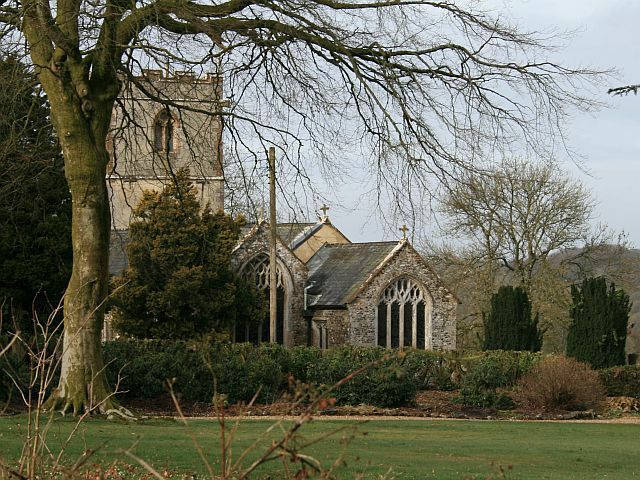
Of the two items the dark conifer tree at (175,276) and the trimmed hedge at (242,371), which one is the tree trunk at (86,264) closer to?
the trimmed hedge at (242,371)

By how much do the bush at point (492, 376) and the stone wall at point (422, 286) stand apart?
38.0ft

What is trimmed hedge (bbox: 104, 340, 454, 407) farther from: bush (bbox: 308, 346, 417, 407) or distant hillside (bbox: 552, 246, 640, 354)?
distant hillside (bbox: 552, 246, 640, 354)

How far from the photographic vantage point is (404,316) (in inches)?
1638

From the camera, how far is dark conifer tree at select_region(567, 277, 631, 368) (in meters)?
30.0

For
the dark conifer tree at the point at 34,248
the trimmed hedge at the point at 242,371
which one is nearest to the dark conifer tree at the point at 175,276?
the dark conifer tree at the point at 34,248

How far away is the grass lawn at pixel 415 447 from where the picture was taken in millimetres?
11117

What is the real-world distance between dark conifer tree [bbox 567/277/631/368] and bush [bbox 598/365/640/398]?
7.85 ft

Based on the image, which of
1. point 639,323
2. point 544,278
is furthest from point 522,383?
point 639,323

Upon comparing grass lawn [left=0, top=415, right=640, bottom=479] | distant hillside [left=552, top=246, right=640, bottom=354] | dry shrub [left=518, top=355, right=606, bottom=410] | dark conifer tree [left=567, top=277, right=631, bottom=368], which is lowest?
grass lawn [left=0, top=415, right=640, bottom=479]

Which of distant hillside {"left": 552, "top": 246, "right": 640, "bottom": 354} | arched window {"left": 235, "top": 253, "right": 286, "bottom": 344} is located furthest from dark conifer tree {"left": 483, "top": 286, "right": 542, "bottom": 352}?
distant hillside {"left": 552, "top": 246, "right": 640, "bottom": 354}

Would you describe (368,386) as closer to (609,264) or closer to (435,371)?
(435,371)

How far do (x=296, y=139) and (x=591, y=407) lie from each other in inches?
449

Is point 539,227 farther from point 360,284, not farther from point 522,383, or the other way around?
point 522,383

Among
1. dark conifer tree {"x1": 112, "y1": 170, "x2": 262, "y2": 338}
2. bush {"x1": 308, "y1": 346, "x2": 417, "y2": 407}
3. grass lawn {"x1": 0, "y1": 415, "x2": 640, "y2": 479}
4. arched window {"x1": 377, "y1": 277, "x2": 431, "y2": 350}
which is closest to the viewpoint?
grass lawn {"x1": 0, "y1": 415, "x2": 640, "y2": 479}
